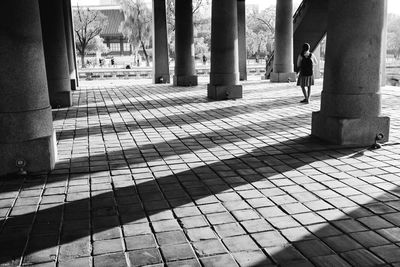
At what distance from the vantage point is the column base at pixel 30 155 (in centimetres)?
632

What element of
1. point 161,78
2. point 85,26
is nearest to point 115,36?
point 85,26

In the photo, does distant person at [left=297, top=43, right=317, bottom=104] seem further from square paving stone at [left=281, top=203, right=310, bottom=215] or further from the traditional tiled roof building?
the traditional tiled roof building

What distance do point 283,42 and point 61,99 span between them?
12.2m

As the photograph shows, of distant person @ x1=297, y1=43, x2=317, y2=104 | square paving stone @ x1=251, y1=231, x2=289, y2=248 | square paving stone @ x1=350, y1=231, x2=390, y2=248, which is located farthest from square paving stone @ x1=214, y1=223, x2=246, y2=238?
distant person @ x1=297, y1=43, x2=317, y2=104

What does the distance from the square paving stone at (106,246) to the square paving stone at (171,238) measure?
1.30ft

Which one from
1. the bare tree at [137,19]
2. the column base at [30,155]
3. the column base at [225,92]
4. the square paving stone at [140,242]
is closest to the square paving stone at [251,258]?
the square paving stone at [140,242]

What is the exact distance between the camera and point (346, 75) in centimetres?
779

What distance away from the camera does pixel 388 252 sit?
3.87m

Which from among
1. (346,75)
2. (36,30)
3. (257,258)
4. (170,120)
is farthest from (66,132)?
(257,258)

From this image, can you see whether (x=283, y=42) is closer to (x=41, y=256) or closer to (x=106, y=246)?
(x=106, y=246)

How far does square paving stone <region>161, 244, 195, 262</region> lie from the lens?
12.6 ft

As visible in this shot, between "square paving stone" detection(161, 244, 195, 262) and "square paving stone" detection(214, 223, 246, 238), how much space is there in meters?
0.43

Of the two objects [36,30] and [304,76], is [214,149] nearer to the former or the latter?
[36,30]

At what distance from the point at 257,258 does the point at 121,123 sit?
24.7ft
